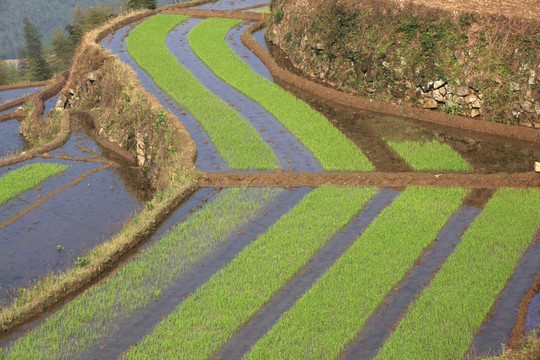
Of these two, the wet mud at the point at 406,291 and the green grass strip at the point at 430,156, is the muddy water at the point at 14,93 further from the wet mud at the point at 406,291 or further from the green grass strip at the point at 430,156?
the wet mud at the point at 406,291

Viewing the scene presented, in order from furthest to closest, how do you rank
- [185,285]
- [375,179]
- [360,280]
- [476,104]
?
1. [476,104]
2. [375,179]
3. [185,285]
4. [360,280]

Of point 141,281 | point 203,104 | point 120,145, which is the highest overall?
point 203,104

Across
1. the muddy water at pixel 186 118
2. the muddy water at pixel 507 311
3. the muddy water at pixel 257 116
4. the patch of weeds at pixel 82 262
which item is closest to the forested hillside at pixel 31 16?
the muddy water at pixel 186 118

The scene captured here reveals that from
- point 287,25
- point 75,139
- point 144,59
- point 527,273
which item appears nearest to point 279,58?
point 287,25

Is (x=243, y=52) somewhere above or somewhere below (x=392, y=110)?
above

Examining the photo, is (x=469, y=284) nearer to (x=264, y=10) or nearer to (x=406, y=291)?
(x=406, y=291)

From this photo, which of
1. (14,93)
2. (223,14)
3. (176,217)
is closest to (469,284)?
(176,217)
